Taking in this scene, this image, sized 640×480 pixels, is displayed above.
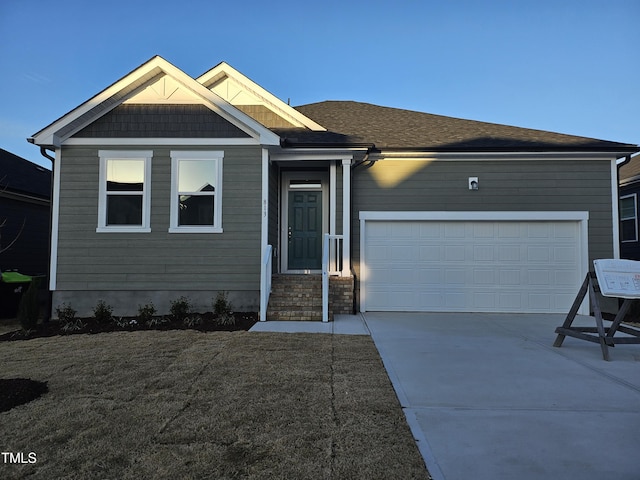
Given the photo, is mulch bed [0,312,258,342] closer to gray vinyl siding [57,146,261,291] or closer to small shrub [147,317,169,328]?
→ small shrub [147,317,169,328]

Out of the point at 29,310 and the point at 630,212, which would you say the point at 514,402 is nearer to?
the point at 29,310

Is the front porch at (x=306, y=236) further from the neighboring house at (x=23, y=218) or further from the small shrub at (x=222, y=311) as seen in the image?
the neighboring house at (x=23, y=218)

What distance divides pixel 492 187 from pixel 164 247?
7.13 meters

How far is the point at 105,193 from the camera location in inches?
319

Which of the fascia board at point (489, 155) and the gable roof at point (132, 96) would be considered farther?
the fascia board at point (489, 155)

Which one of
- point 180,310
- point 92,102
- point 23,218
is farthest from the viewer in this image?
point 23,218

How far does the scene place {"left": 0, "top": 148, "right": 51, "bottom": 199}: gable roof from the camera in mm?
11297

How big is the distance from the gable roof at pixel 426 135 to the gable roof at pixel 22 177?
793cm

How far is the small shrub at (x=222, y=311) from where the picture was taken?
23.6ft

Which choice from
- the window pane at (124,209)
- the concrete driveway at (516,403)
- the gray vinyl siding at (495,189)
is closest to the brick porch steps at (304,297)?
the gray vinyl siding at (495,189)

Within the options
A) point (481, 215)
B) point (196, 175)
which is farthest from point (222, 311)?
point (481, 215)

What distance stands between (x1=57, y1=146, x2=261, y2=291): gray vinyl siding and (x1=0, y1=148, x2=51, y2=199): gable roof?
416 cm

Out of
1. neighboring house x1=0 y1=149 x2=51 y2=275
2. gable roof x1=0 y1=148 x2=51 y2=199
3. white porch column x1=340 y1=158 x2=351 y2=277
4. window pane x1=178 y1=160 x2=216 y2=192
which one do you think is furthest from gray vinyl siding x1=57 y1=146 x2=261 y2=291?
gable roof x1=0 y1=148 x2=51 y2=199

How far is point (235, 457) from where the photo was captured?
2494 mm
